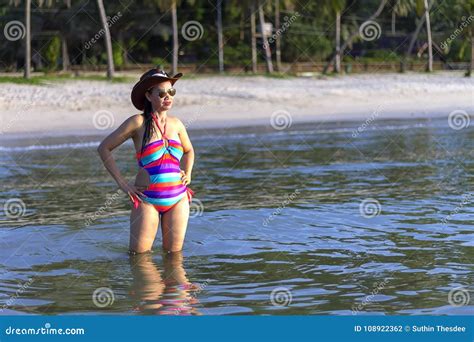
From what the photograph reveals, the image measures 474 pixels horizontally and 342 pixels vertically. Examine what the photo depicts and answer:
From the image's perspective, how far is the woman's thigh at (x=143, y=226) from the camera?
8219 millimetres

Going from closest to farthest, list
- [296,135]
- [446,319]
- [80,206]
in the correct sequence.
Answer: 1. [446,319]
2. [80,206]
3. [296,135]

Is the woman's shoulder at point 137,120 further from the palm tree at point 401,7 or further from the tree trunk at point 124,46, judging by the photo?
the palm tree at point 401,7

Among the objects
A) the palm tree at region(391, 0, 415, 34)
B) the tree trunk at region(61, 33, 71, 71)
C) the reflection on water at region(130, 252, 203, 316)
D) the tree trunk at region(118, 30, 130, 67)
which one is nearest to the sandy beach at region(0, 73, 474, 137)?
the reflection on water at region(130, 252, 203, 316)

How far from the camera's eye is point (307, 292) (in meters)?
7.43

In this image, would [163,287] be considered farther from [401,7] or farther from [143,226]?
[401,7]

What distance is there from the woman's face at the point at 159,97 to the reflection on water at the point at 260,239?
1.41 metres

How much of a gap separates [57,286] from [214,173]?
7.72m

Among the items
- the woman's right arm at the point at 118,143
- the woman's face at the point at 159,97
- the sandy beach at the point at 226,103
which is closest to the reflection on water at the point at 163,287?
the woman's right arm at the point at 118,143

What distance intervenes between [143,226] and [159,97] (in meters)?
1.18

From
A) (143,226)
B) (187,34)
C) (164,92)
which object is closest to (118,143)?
(164,92)

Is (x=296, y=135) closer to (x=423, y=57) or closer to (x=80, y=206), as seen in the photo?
(x=80, y=206)

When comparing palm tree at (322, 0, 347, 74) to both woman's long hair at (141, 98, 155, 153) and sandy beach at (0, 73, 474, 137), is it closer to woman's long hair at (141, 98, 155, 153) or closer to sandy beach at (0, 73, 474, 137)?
sandy beach at (0, 73, 474, 137)

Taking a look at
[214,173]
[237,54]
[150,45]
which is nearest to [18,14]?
[150,45]

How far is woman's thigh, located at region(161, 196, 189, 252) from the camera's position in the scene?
836 cm
